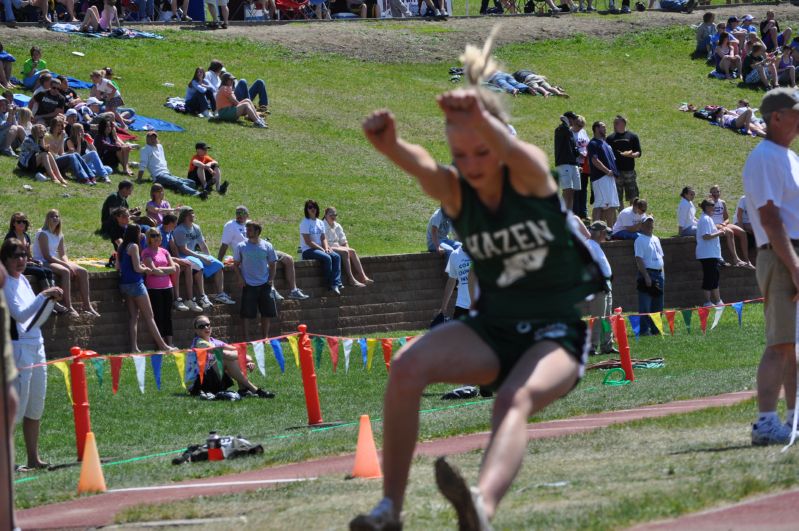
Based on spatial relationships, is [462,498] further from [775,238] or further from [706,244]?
[706,244]

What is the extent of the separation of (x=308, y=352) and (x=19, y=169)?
36.4 feet

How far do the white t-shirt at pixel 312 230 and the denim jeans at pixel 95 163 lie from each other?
4715 mm

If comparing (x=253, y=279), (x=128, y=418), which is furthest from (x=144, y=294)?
(x=128, y=418)

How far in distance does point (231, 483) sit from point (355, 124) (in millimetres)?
24797

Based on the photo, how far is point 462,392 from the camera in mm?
15477

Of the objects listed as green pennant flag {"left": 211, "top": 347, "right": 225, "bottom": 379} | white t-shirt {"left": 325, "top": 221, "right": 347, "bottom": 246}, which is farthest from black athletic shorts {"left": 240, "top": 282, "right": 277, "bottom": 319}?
green pennant flag {"left": 211, "top": 347, "right": 225, "bottom": 379}

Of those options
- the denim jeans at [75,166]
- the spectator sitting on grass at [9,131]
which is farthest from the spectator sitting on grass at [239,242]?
the spectator sitting on grass at [9,131]

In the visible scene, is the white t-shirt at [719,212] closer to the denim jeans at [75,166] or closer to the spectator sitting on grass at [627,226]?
the spectator sitting on grass at [627,226]

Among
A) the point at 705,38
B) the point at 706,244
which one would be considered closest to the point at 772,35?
the point at 705,38

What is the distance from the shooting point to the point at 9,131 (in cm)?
2355

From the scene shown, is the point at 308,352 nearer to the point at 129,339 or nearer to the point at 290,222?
the point at 129,339

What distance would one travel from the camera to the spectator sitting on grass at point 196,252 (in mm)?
19562

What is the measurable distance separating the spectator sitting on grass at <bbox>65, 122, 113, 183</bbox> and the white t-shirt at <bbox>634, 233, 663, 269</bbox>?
9.95 metres

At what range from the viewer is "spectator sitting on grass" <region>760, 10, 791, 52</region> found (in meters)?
43.3
